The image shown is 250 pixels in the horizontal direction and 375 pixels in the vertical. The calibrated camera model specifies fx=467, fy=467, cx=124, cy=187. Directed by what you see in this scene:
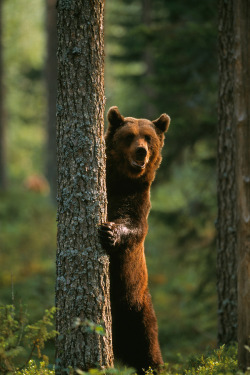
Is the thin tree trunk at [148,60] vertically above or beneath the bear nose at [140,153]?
above

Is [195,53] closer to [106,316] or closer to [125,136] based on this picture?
[125,136]

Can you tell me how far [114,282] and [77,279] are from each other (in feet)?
3.34

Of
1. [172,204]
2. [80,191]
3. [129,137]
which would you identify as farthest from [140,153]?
[172,204]

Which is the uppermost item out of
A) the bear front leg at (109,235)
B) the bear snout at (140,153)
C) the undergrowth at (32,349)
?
the bear snout at (140,153)

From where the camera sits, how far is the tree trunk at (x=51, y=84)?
16.8 meters

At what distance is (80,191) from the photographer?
4195 mm

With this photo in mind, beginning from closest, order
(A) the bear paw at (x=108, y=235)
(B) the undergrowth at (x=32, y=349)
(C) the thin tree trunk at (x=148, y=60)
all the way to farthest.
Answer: (B) the undergrowth at (x=32, y=349), (A) the bear paw at (x=108, y=235), (C) the thin tree trunk at (x=148, y=60)

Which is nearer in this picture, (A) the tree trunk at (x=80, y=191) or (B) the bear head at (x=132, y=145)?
(A) the tree trunk at (x=80, y=191)

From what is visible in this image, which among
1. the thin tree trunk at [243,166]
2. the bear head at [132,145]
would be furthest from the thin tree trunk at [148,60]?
the thin tree trunk at [243,166]

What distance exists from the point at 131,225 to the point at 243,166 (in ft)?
4.52

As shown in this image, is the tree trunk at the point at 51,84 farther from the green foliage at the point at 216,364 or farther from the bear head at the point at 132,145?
the green foliage at the point at 216,364

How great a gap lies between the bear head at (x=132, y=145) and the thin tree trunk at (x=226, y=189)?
885 mm

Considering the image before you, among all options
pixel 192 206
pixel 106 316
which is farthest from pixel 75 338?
pixel 192 206

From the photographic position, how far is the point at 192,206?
1069cm
